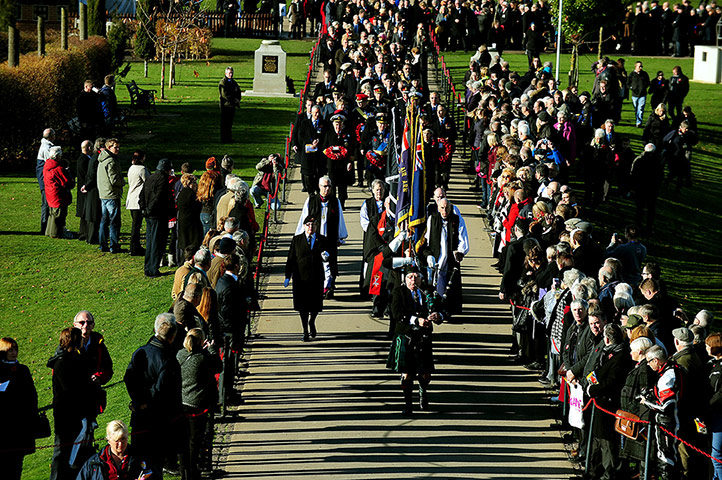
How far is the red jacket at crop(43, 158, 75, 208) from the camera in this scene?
19953mm

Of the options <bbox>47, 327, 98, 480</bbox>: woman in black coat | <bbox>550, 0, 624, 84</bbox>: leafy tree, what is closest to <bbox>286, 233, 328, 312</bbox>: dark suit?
<bbox>47, 327, 98, 480</bbox>: woman in black coat

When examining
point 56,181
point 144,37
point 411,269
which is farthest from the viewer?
point 144,37

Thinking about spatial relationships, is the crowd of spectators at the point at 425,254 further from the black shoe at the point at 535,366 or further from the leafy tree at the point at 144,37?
the leafy tree at the point at 144,37

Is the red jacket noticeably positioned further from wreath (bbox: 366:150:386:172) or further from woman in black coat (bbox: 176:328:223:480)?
woman in black coat (bbox: 176:328:223:480)

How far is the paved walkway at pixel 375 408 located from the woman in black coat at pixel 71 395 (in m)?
1.69

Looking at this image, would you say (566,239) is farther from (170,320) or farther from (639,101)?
(639,101)

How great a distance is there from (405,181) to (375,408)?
3.78 m

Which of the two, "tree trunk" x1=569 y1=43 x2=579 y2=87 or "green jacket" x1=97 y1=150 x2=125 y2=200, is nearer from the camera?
"green jacket" x1=97 y1=150 x2=125 y2=200

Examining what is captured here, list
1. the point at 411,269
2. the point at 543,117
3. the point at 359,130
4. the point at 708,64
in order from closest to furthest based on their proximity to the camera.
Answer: the point at 411,269
the point at 543,117
the point at 359,130
the point at 708,64

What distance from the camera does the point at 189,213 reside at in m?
17.8

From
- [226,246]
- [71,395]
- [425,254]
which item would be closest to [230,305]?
[226,246]

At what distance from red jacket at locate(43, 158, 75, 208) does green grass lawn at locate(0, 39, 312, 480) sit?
97cm

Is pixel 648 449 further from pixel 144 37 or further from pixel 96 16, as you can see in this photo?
pixel 144 37

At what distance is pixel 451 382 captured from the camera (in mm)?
14461
